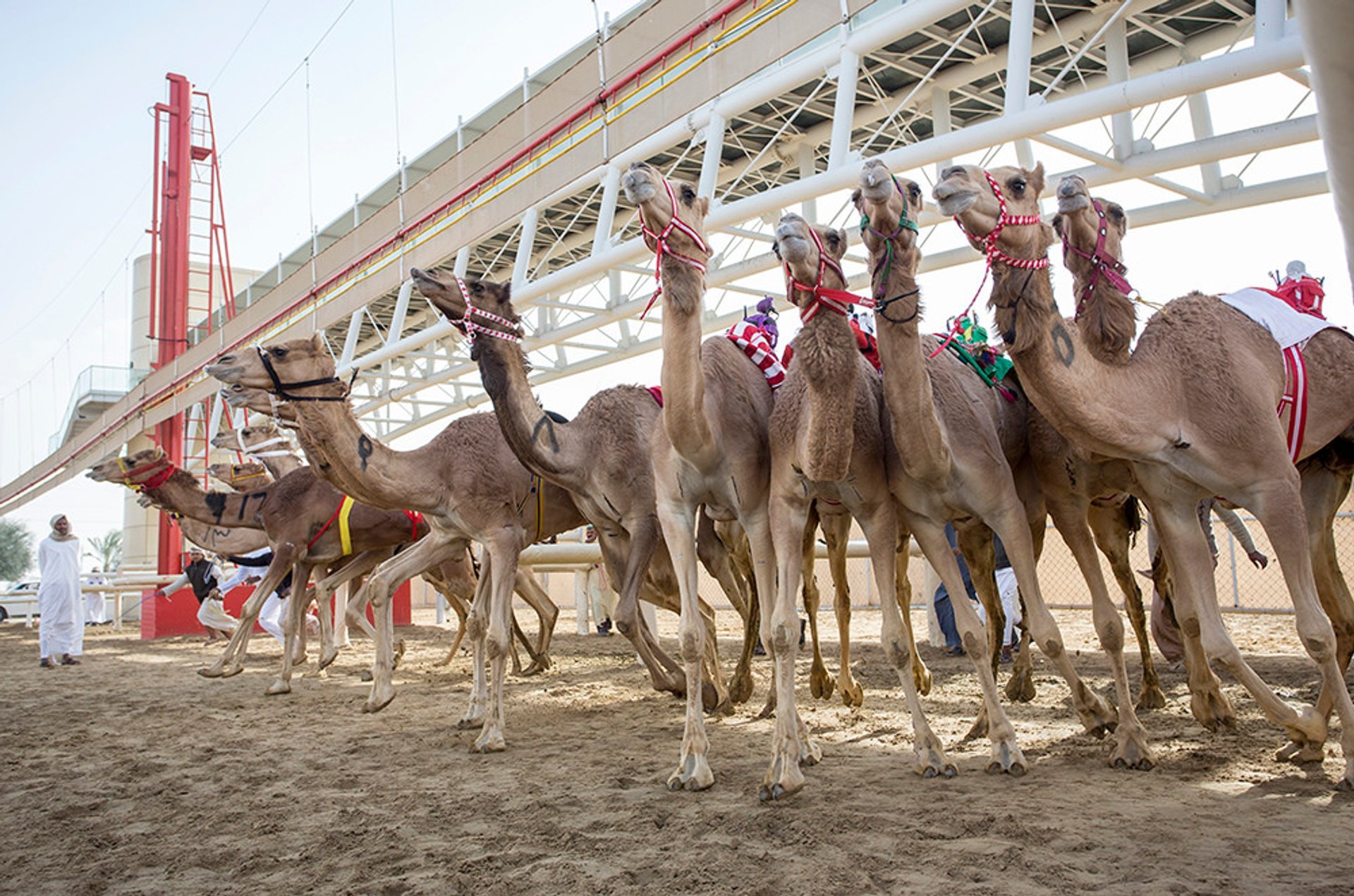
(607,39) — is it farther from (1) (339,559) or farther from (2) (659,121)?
(1) (339,559)

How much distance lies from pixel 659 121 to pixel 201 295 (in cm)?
2910

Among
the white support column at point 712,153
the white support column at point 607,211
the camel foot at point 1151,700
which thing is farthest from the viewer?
the white support column at point 607,211

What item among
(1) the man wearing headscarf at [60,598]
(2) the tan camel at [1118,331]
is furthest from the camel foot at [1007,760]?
(1) the man wearing headscarf at [60,598]

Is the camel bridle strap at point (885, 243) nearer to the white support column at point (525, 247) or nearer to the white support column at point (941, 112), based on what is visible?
the white support column at point (941, 112)

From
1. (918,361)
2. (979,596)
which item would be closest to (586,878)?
(918,361)

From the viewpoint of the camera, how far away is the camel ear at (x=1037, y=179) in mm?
4914

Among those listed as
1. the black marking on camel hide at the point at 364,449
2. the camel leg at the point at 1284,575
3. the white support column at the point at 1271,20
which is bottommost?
the camel leg at the point at 1284,575

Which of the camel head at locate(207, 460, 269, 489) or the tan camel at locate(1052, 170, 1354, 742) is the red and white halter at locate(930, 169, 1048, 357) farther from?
the camel head at locate(207, 460, 269, 489)

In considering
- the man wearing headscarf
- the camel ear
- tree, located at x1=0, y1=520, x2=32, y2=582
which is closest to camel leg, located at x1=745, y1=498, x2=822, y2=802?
the camel ear

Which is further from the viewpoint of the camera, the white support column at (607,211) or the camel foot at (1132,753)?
the white support column at (607,211)

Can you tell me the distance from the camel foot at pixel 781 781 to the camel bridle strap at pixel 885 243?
2206mm

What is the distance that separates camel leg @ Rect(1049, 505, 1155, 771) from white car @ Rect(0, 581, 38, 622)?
101ft

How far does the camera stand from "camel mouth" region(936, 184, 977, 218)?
4527mm

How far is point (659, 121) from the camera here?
11.6 metres
